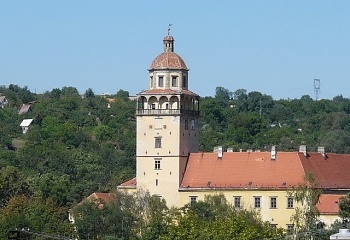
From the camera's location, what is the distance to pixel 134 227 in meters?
107

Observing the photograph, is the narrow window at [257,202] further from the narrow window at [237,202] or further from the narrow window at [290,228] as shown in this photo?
the narrow window at [290,228]

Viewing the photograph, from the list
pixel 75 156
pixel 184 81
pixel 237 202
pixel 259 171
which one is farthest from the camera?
pixel 75 156

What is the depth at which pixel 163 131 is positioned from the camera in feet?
367

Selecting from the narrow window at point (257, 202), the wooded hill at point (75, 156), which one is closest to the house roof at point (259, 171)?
the narrow window at point (257, 202)

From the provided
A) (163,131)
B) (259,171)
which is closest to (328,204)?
(259,171)

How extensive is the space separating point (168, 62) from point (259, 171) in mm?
9757

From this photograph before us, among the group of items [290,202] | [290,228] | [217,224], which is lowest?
[217,224]

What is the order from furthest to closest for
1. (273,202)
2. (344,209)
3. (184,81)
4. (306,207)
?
1. (184,81)
2. (273,202)
3. (306,207)
4. (344,209)

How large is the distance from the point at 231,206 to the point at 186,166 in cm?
605

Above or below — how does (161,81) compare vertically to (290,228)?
above

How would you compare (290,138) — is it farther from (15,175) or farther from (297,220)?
(297,220)

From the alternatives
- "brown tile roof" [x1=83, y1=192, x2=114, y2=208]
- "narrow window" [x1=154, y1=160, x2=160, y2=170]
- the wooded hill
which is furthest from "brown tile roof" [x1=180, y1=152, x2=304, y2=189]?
the wooded hill

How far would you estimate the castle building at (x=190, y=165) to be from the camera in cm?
11044

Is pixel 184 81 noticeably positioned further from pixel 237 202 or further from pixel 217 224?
pixel 217 224
